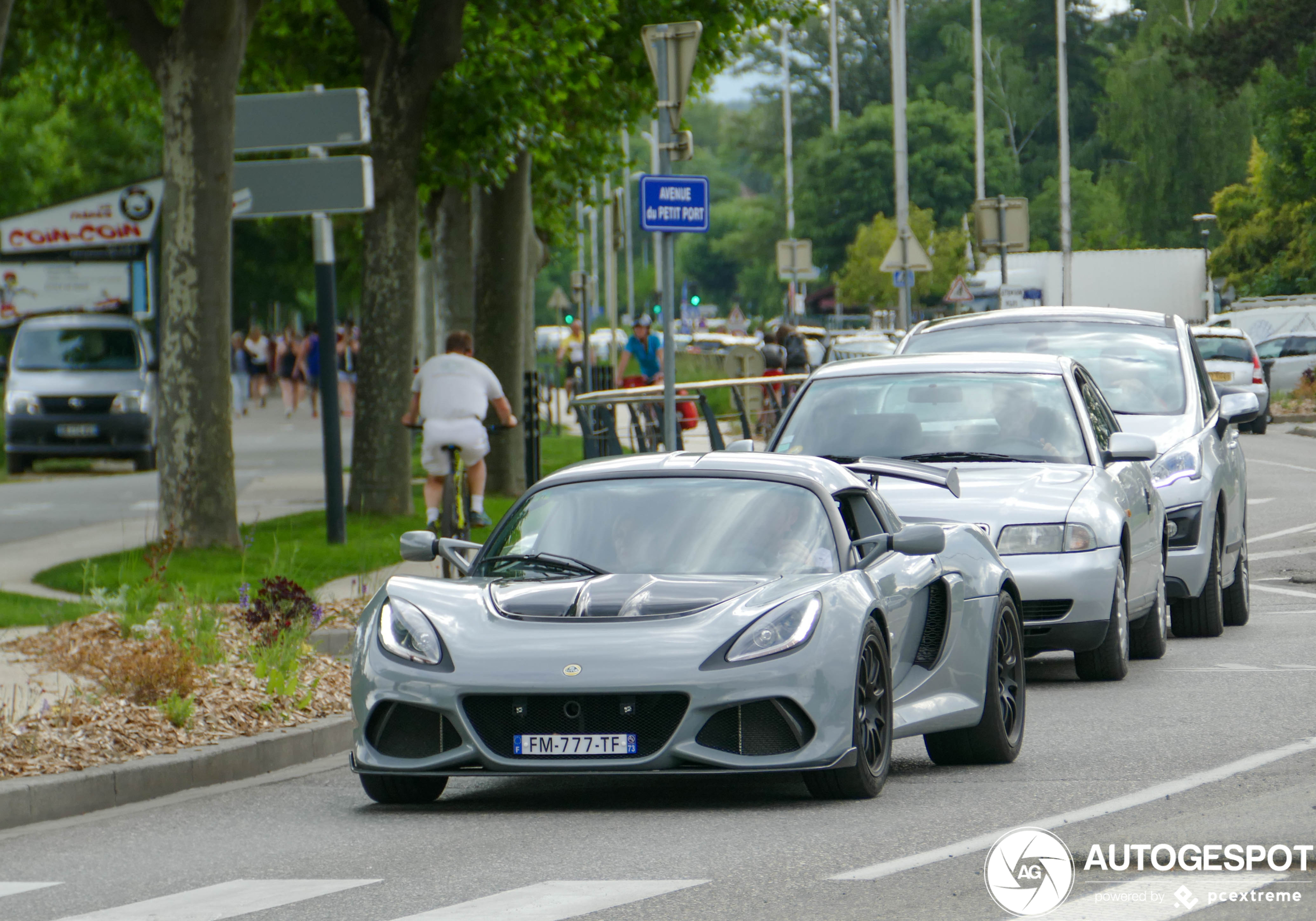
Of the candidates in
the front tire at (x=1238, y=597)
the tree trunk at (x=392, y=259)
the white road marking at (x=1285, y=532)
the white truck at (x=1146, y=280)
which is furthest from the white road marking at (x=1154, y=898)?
the white truck at (x=1146, y=280)

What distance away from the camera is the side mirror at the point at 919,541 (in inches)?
316

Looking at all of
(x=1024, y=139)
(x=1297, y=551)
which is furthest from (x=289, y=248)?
(x=1297, y=551)

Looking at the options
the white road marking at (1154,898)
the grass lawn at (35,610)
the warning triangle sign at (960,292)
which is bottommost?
the grass lawn at (35,610)

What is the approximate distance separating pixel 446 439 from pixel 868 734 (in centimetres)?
999

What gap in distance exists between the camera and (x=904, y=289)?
1241 inches

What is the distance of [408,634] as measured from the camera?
775cm

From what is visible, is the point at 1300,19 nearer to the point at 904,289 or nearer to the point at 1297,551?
the point at 904,289

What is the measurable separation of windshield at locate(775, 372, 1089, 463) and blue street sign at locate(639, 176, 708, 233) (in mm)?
3790

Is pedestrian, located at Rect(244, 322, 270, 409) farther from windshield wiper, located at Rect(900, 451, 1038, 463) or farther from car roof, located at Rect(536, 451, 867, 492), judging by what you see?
car roof, located at Rect(536, 451, 867, 492)

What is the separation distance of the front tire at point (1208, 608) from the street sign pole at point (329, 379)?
6648mm

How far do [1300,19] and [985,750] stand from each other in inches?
1965

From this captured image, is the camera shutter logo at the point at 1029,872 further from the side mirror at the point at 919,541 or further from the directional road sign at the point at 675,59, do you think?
the directional road sign at the point at 675,59

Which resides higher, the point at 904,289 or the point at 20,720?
the point at 904,289

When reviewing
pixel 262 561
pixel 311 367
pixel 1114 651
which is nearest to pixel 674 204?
pixel 262 561
